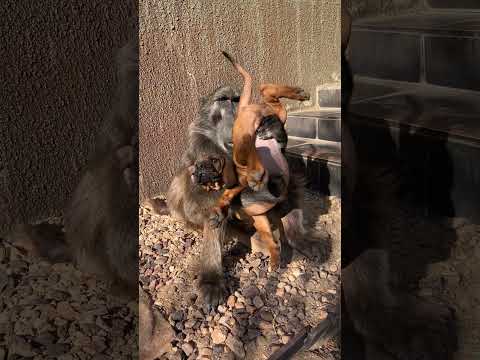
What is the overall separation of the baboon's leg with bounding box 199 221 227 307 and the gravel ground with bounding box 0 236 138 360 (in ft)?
2.50

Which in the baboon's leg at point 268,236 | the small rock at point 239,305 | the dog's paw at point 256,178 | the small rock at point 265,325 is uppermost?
the dog's paw at point 256,178

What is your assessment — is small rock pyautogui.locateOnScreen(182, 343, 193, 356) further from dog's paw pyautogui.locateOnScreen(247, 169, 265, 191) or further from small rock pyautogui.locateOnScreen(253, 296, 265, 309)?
dog's paw pyautogui.locateOnScreen(247, 169, 265, 191)

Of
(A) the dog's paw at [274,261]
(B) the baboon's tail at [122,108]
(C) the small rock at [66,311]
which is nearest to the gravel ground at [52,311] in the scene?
(C) the small rock at [66,311]

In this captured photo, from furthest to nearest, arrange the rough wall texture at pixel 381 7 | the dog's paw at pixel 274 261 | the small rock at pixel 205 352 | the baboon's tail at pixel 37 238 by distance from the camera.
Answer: the dog's paw at pixel 274 261 < the small rock at pixel 205 352 < the baboon's tail at pixel 37 238 < the rough wall texture at pixel 381 7

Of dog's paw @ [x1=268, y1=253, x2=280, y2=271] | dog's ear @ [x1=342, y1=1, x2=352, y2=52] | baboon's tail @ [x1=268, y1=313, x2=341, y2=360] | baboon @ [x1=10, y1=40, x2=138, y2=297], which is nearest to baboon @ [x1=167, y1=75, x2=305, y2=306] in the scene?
dog's paw @ [x1=268, y1=253, x2=280, y2=271]

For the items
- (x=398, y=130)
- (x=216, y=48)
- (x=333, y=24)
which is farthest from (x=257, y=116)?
(x=333, y=24)

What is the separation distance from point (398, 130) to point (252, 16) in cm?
146

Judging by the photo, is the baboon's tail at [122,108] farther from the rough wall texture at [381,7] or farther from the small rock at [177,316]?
the small rock at [177,316]

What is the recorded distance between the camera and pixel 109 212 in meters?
0.56

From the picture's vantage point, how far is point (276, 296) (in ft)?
4.20

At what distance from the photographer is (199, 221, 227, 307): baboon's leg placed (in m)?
1.28

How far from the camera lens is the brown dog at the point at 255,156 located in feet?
3.27

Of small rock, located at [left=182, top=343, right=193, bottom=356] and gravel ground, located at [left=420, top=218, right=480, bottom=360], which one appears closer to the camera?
gravel ground, located at [left=420, top=218, right=480, bottom=360]

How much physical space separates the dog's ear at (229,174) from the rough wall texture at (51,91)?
0.67 metres
